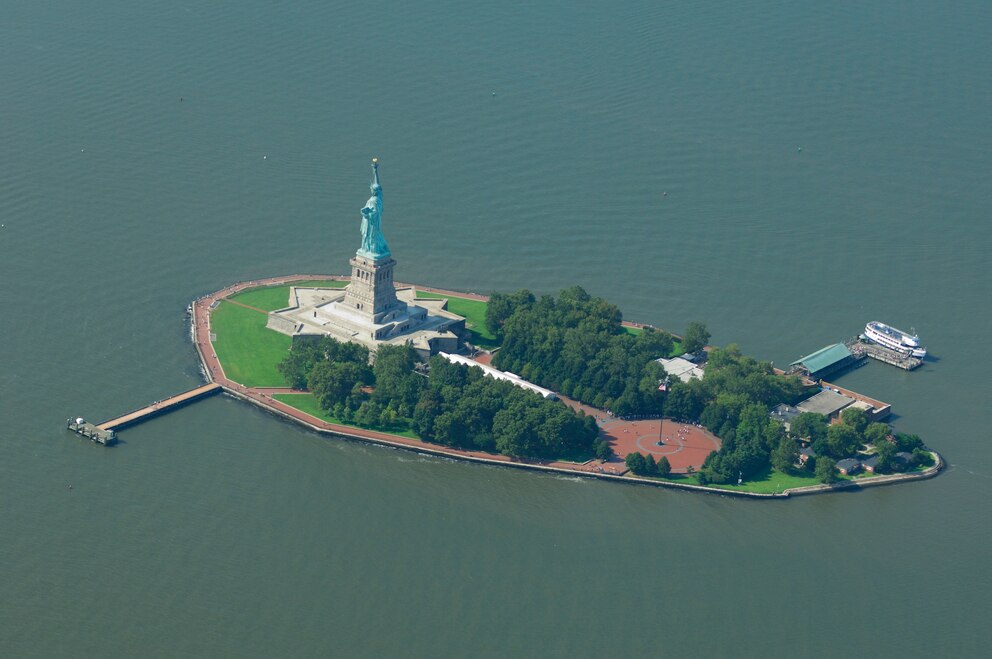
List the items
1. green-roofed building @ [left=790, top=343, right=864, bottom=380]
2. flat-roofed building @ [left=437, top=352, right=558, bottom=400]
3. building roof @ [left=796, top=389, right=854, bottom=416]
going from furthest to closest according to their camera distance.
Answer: green-roofed building @ [left=790, top=343, right=864, bottom=380] → building roof @ [left=796, top=389, right=854, bottom=416] → flat-roofed building @ [left=437, top=352, right=558, bottom=400]

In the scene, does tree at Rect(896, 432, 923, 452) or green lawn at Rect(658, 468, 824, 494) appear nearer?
green lawn at Rect(658, 468, 824, 494)

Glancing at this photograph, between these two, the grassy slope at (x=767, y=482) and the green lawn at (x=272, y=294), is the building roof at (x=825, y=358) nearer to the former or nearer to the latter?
the grassy slope at (x=767, y=482)

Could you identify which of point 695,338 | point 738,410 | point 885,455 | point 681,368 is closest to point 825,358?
point 695,338

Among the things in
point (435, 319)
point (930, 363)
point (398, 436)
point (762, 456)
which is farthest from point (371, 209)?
point (930, 363)

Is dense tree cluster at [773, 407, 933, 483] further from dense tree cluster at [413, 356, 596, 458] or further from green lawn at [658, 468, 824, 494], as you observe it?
dense tree cluster at [413, 356, 596, 458]

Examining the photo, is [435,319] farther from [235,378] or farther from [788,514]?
[788,514]

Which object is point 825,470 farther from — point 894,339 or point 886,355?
point 894,339

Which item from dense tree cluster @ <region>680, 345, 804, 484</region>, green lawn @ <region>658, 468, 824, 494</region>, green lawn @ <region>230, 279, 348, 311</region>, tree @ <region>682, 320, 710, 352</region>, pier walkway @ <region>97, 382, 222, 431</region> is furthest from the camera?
green lawn @ <region>230, 279, 348, 311</region>

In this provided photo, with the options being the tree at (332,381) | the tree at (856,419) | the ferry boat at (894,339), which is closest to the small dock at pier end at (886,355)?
the ferry boat at (894,339)

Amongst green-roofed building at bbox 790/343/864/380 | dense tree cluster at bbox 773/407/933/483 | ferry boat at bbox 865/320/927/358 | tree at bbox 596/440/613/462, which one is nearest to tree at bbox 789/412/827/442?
dense tree cluster at bbox 773/407/933/483
